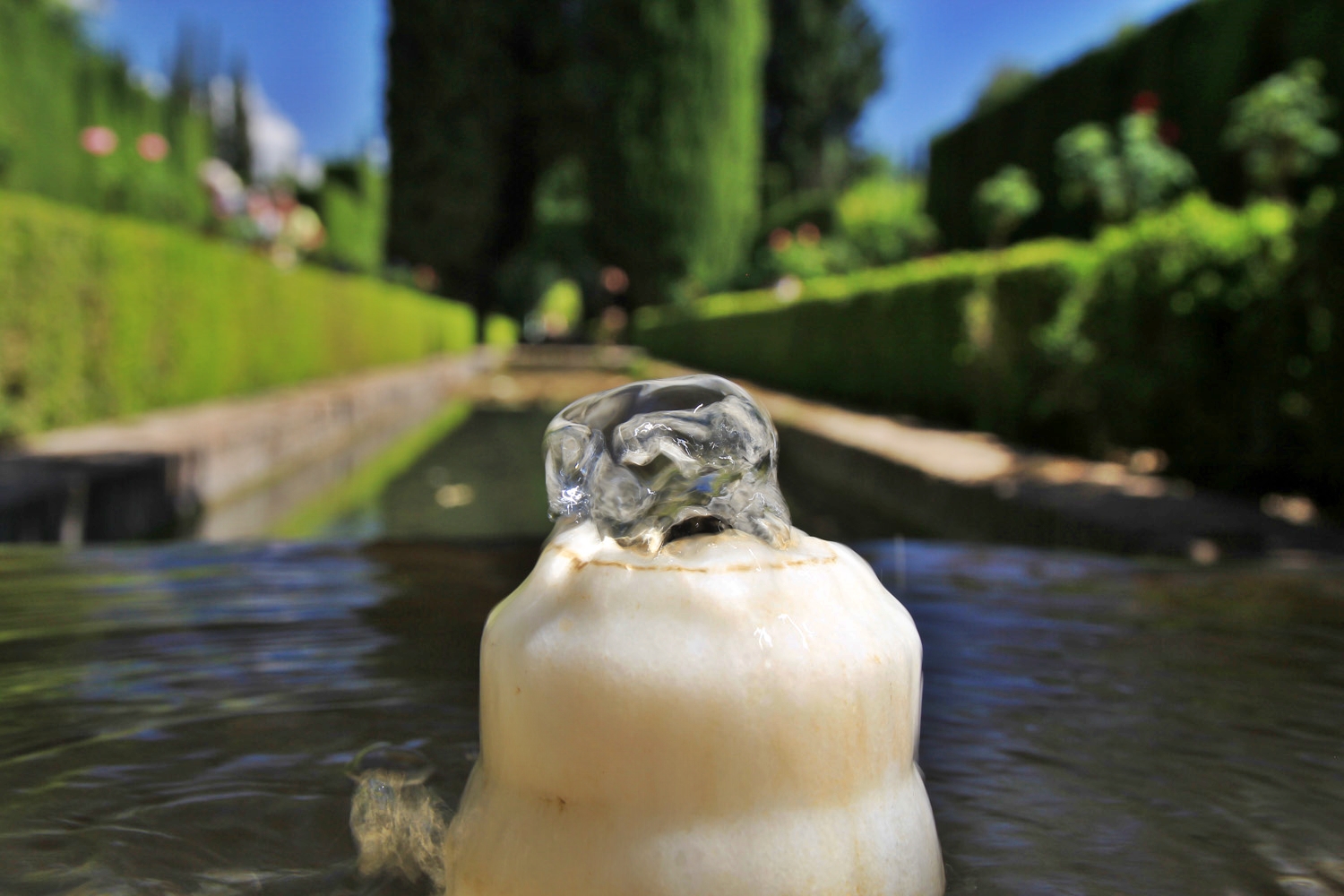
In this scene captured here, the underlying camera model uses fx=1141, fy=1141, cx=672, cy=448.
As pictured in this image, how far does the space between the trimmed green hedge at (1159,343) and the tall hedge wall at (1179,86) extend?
368cm

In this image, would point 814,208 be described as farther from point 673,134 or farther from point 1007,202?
point 1007,202

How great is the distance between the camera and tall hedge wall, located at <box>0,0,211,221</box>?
14.3 metres

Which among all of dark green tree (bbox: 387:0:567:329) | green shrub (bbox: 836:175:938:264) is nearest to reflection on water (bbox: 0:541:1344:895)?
green shrub (bbox: 836:175:938:264)

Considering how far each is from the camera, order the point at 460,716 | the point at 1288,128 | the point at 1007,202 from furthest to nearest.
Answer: the point at 1007,202, the point at 1288,128, the point at 460,716

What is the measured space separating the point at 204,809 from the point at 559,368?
69.6 ft

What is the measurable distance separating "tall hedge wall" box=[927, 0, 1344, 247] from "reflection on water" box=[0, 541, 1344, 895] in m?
9.06

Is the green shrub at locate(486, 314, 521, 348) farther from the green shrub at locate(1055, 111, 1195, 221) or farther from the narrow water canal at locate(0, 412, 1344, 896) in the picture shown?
the narrow water canal at locate(0, 412, 1344, 896)

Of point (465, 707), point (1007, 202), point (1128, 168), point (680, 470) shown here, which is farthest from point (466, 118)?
point (680, 470)

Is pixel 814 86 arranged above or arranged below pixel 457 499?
above

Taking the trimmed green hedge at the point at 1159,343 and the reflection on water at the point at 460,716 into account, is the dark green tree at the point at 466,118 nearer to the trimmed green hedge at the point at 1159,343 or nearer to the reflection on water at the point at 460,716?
the trimmed green hedge at the point at 1159,343

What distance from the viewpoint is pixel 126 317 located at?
6.99 meters

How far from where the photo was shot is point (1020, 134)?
51.6 ft

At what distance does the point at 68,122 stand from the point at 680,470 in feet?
58.6

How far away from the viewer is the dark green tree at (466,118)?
1129 inches
